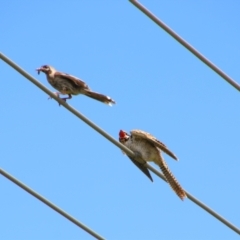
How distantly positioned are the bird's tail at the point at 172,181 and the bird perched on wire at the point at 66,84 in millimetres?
1624

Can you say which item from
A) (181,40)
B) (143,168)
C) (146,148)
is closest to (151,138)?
(146,148)

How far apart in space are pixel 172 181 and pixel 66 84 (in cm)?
192

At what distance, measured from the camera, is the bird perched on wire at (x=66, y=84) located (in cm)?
1116

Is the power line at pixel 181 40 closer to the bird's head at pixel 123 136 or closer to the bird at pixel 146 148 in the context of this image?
the bird at pixel 146 148

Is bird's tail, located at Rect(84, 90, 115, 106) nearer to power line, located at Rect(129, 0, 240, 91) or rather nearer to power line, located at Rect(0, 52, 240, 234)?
power line, located at Rect(0, 52, 240, 234)

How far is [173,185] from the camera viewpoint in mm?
11531

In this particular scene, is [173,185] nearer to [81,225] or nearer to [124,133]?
[124,133]

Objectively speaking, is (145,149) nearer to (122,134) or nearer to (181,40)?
(122,134)

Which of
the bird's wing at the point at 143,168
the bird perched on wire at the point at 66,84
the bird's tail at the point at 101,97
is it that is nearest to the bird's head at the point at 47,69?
the bird perched on wire at the point at 66,84

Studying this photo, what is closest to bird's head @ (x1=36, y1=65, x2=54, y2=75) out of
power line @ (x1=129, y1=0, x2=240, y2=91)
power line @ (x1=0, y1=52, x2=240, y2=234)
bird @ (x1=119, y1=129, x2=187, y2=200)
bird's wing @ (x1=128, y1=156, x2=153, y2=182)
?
bird @ (x1=119, y1=129, x2=187, y2=200)

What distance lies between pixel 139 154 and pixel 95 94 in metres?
1.88

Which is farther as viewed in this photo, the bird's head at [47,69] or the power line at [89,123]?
the bird's head at [47,69]

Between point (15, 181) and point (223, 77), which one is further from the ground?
point (223, 77)

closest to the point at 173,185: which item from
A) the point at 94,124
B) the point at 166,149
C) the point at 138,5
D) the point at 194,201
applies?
the point at 166,149
